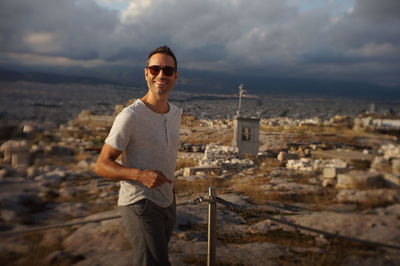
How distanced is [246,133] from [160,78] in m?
13.0

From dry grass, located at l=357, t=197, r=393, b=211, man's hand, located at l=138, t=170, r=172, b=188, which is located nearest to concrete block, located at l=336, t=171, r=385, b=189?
dry grass, located at l=357, t=197, r=393, b=211

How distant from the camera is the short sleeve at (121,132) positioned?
203 cm

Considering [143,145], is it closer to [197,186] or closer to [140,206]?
[140,206]

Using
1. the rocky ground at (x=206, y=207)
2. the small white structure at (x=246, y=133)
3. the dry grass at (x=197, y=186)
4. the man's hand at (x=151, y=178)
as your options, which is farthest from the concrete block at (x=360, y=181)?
the man's hand at (x=151, y=178)

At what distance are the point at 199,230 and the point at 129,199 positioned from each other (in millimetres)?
3379

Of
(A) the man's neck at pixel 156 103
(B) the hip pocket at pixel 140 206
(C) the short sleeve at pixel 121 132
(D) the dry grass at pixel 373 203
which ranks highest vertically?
(A) the man's neck at pixel 156 103

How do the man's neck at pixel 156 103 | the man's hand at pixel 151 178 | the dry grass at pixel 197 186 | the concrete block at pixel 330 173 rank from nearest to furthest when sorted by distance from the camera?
1. the man's hand at pixel 151 178
2. the man's neck at pixel 156 103
3. the dry grass at pixel 197 186
4. the concrete block at pixel 330 173

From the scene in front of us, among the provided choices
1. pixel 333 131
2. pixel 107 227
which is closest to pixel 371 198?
pixel 107 227

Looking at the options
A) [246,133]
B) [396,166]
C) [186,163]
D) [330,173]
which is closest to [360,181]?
[330,173]

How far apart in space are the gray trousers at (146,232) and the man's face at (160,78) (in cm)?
69

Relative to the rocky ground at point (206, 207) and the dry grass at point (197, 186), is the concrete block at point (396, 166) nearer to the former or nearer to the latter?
the rocky ground at point (206, 207)

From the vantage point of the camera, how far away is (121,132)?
79.9 inches

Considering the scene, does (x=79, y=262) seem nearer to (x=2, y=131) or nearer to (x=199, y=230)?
(x=199, y=230)

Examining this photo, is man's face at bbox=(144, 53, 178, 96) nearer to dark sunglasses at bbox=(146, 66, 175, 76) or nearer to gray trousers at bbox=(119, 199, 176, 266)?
dark sunglasses at bbox=(146, 66, 175, 76)
